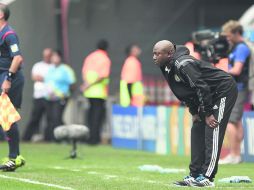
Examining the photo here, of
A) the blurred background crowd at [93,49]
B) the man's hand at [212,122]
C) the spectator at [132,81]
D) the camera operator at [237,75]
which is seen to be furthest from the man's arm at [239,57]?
the spectator at [132,81]

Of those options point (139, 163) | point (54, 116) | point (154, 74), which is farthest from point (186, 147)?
point (154, 74)

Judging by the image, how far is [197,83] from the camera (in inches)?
416

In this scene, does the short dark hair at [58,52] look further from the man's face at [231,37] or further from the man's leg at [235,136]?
the man's leg at [235,136]

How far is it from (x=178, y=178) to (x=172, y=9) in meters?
12.9

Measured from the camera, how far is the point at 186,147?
17.8m

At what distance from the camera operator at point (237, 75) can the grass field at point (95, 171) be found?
335mm

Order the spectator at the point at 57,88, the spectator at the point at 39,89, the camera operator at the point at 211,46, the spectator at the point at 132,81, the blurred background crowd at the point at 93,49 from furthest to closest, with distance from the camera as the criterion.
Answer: the spectator at the point at 39,89 < the spectator at the point at 57,88 < the blurred background crowd at the point at 93,49 < the spectator at the point at 132,81 < the camera operator at the point at 211,46

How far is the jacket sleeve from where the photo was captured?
1055 centimetres

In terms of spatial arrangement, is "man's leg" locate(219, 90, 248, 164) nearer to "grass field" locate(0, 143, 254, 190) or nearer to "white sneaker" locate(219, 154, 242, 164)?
"white sneaker" locate(219, 154, 242, 164)

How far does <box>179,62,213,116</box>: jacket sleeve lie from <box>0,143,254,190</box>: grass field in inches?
38.6

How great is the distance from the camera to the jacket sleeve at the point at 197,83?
1055 centimetres

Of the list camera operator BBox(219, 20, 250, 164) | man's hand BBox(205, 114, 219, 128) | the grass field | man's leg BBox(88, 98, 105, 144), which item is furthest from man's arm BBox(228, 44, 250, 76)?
man's leg BBox(88, 98, 105, 144)

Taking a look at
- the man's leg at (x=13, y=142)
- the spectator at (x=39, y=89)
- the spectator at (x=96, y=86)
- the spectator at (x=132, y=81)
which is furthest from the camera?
the spectator at (x=39, y=89)

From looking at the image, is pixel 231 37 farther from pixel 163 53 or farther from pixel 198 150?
pixel 163 53
